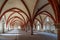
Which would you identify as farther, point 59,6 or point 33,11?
point 33,11

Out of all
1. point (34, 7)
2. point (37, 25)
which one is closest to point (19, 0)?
point (34, 7)

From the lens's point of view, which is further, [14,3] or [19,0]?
[14,3]

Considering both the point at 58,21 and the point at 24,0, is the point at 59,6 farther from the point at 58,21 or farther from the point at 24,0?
the point at 24,0

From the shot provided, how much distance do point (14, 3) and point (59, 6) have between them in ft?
45.3

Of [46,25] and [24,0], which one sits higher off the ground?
[24,0]

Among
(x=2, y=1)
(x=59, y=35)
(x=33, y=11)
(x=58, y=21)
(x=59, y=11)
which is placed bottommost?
(x=59, y=35)

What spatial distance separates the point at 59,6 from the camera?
920 centimetres

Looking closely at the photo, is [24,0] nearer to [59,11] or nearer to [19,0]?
[19,0]

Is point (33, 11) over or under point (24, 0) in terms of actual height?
under

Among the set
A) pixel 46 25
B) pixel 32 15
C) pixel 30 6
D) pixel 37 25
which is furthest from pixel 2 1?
pixel 37 25

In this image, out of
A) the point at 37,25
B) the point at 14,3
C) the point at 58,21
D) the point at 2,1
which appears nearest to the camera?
the point at 58,21

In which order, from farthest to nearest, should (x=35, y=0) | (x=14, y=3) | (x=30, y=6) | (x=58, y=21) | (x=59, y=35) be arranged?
(x=14, y=3) → (x=30, y=6) → (x=35, y=0) → (x=58, y=21) → (x=59, y=35)

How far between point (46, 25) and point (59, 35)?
3376cm

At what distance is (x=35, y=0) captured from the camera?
18031 mm
